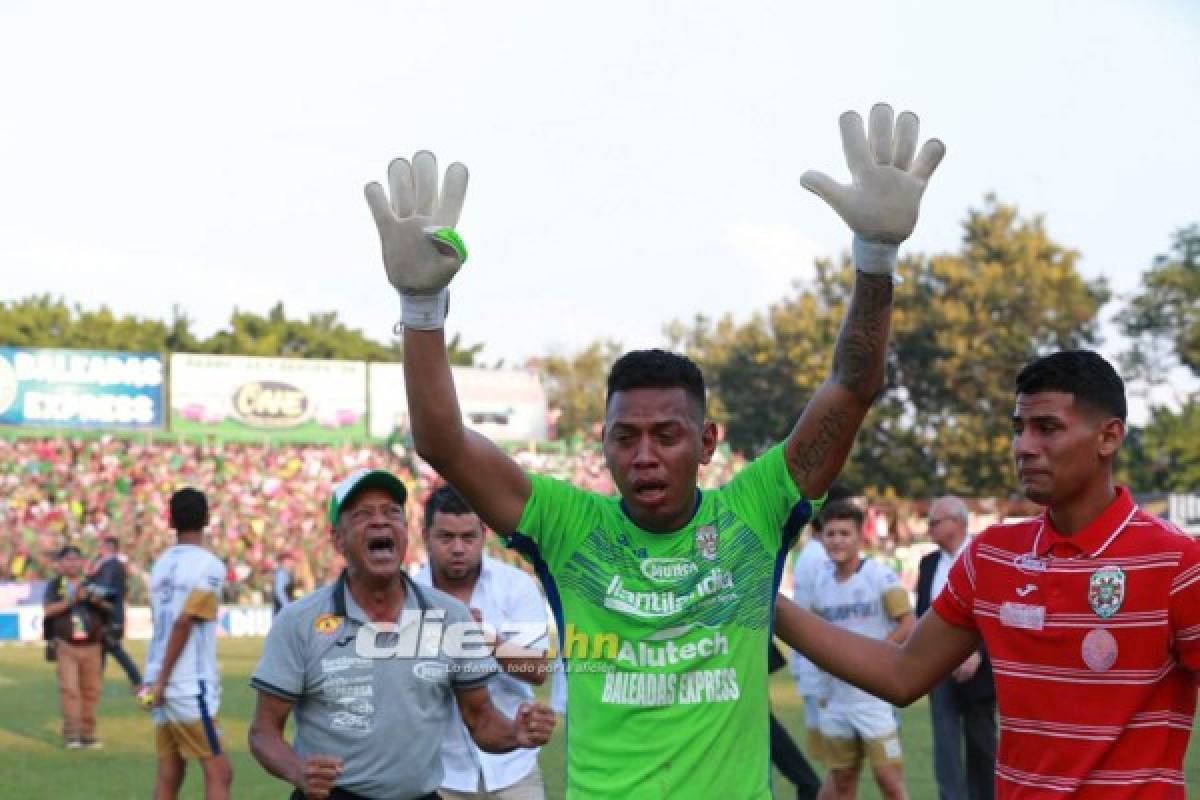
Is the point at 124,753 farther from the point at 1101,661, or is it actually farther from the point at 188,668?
the point at 1101,661

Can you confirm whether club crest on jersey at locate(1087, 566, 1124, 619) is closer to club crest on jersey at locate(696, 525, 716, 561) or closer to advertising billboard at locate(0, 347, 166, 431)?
club crest on jersey at locate(696, 525, 716, 561)

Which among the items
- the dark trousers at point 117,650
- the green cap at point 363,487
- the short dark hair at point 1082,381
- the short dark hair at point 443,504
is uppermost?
the short dark hair at point 1082,381

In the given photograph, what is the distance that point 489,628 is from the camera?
7328mm

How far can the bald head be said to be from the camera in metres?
11.3

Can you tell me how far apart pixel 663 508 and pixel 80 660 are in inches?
532

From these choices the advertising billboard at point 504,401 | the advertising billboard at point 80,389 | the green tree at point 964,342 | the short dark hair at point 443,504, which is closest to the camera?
the short dark hair at point 443,504

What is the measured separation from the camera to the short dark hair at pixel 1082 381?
13.2ft

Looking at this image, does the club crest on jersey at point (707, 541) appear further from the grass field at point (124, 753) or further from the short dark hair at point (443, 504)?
the grass field at point (124, 753)

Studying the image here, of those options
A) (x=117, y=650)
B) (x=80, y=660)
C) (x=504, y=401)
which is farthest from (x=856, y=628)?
(x=504, y=401)

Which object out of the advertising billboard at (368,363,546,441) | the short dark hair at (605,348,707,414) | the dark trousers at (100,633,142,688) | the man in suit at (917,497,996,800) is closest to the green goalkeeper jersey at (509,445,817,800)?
the short dark hair at (605,348,707,414)

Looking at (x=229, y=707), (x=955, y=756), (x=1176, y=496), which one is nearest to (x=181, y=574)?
(x=955, y=756)

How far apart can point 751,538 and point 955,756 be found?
7.23 m

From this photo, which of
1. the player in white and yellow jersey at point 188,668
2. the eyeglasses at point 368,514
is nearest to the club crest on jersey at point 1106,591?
the eyeglasses at point 368,514

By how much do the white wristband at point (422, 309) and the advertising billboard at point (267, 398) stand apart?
149 feet
